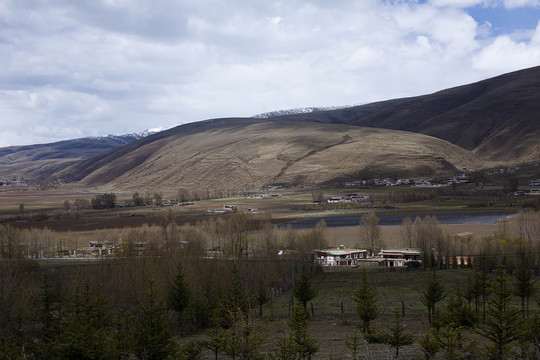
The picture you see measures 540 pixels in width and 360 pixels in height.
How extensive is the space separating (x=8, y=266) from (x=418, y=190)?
145 meters

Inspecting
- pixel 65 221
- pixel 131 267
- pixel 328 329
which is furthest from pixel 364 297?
pixel 65 221

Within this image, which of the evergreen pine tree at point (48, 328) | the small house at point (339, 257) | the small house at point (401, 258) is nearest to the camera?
the evergreen pine tree at point (48, 328)

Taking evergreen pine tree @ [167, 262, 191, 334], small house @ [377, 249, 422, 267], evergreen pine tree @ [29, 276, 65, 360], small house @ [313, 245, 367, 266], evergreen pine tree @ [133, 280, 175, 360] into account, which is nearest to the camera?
evergreen pine tree @ [133, 280, 175, 360]

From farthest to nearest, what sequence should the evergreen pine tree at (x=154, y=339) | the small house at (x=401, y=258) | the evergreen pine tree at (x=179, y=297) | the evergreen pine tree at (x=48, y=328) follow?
the small house at (x=401, y=258), the evergreen pine tree at (x=179, y=297), the evergreen pine tree at (x=48, y=328), the evergreen pine tree at (x=154, y=339)

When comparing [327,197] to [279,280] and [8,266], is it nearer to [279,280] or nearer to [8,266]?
[279,280]

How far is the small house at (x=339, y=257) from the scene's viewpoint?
71.7m

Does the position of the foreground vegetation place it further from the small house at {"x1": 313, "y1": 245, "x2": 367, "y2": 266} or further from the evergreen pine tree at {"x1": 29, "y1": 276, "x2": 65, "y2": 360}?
the small house at {"x1": 313, "y1": 245, "x2": 367, "y2": 266}

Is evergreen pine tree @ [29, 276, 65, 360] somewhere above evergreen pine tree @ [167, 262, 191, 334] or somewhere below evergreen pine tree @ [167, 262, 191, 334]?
above

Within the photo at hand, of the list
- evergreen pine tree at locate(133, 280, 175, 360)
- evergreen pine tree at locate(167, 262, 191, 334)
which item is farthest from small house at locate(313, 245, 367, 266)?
evergreen pine tree at locate(133, 280, 175, 360)

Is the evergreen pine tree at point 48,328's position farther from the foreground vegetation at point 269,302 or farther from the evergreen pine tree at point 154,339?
the evergreen pine tree at point 154,339

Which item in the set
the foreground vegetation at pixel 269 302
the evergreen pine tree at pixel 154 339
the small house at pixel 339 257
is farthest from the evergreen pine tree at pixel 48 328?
the small house at pixel 339 257

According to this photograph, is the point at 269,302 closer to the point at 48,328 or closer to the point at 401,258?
the point at 48,328

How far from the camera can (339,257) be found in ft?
238

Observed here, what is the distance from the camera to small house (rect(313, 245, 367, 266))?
71688mm
